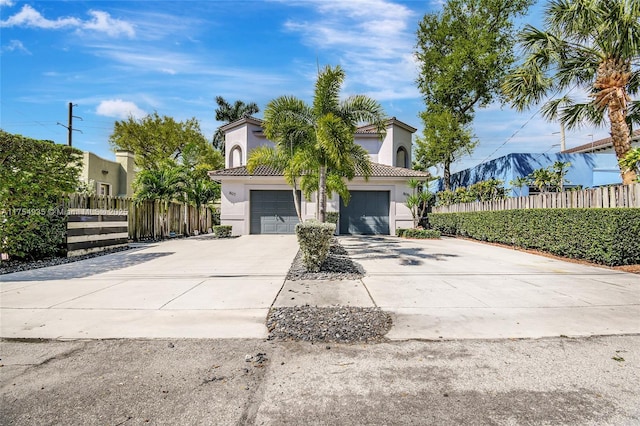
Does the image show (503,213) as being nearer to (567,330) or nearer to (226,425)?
(567,330)

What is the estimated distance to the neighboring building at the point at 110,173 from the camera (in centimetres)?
2370

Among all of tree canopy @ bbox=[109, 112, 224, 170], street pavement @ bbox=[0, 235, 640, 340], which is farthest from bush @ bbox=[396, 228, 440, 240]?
tree canopy @ bbox=[109, 112, 224, 170]

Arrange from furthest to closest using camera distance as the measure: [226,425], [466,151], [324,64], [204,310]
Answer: [466,151] → [324,64] → [204,310] → [226,425]

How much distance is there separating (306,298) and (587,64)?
38.9 ft

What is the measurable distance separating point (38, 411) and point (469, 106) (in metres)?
24.9

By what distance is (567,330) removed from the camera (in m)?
3.88

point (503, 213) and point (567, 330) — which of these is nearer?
point (567, 330)

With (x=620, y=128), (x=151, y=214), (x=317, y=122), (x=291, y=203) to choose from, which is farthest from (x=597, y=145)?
(x=151, y=214)

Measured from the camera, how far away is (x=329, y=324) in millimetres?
4004

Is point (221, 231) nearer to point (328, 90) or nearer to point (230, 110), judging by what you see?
point (328, 90)

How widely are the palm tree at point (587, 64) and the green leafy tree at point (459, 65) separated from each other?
32.7 feet

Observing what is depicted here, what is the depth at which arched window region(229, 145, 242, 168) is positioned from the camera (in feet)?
74.1

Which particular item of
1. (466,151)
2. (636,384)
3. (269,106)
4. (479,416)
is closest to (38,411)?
(479,416)

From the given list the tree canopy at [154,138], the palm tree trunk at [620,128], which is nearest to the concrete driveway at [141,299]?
the palm tree trunk at [620,128]
